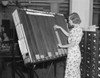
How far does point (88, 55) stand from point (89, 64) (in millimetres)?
144

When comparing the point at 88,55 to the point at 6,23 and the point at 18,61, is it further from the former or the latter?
the point at 6,23

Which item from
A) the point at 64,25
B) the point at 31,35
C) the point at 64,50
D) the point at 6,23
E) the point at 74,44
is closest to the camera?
the point at 31,35

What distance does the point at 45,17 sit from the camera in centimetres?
309

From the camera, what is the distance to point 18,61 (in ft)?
10.5

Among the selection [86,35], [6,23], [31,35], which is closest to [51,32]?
[31,35]

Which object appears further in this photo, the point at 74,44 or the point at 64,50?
the point at 64,50

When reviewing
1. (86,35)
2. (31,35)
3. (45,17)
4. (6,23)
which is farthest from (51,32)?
(6,23)

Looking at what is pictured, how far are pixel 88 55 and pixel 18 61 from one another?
1.13 m

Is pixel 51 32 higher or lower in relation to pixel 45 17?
lower

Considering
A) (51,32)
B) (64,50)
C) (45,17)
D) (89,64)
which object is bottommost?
(89,64)

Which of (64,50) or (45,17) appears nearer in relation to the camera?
(45,17)

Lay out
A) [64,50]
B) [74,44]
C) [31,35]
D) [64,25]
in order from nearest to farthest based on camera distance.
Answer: [31,35] → [74,44] → [64,50] → [64,25]

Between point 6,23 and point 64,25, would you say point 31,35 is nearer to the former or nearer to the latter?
point 64,25

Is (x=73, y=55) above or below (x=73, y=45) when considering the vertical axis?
below
